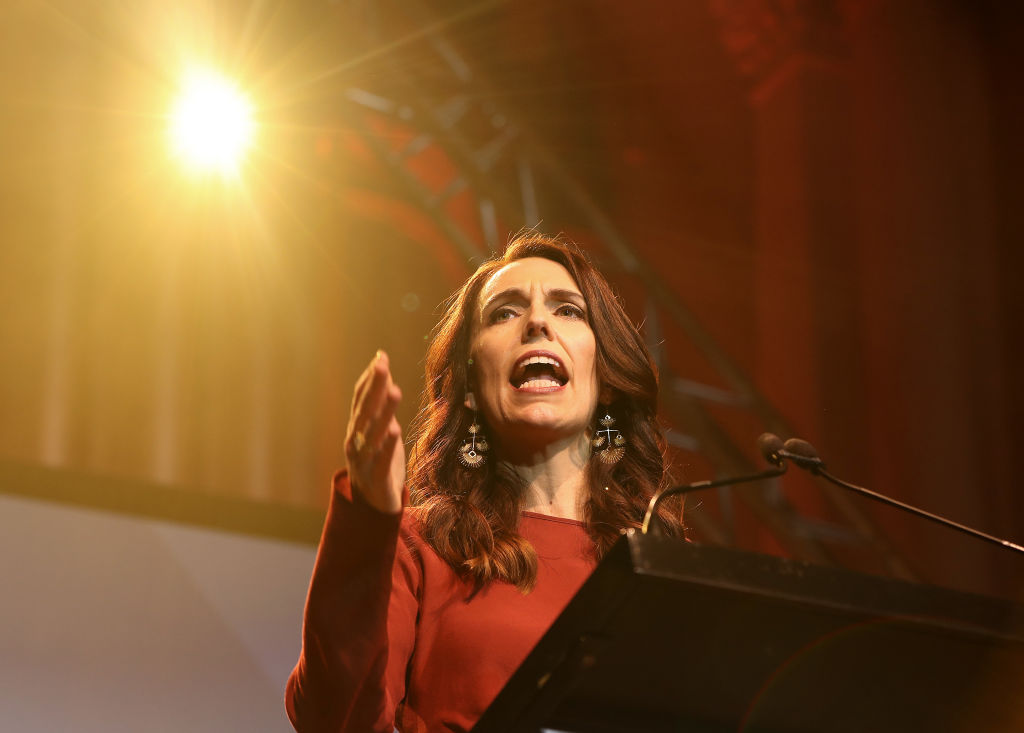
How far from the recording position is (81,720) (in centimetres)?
256

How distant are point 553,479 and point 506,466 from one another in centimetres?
8

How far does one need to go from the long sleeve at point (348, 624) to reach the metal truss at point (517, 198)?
8.13ft

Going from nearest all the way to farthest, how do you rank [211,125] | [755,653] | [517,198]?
[755,653], [211,125], [517,198]

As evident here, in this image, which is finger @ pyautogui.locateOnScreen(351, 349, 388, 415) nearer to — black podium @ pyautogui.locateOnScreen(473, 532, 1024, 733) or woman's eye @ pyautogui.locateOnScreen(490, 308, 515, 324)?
black podium @ pyautogui.locateOnScreen(473, 532, 1024, 733)

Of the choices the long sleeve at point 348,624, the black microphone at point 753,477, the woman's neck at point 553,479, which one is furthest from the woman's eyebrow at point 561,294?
the long sleeve at point 348,624

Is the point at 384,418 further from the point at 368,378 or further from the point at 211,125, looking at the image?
the point at 211,125

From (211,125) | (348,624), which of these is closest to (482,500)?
(348,624)

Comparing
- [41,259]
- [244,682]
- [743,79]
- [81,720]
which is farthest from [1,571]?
[743,79]

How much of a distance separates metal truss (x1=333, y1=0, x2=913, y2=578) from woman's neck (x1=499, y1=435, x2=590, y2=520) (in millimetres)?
1889

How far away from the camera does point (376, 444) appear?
3.72 ft

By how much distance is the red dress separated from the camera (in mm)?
1206

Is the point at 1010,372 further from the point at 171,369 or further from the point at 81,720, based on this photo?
the point at 81,720

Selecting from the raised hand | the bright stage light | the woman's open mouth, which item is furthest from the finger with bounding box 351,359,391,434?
the bright stage light

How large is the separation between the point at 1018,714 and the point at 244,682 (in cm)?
211
